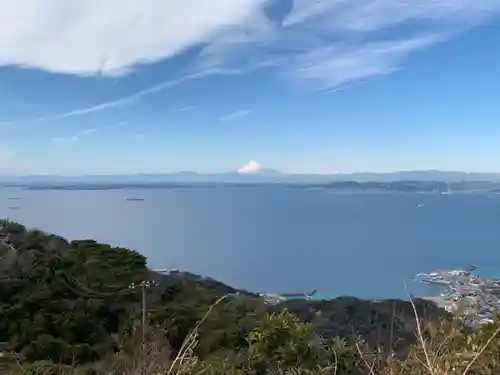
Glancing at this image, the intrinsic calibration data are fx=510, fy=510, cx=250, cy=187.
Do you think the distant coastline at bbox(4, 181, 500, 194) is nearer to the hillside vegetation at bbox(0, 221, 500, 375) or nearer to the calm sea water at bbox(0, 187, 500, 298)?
the calm sea water at bbox(0, 187, 500, 298)

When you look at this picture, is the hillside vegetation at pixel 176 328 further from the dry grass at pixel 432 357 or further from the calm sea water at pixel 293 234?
the calm sea water at pixel 293 234

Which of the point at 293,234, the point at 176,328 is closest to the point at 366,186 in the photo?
the point at 293,234

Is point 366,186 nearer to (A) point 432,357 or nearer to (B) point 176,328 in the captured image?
(B) point 176,328

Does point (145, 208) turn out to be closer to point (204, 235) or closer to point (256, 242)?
point (204, 235)

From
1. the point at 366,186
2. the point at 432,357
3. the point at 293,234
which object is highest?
the point at 432,357

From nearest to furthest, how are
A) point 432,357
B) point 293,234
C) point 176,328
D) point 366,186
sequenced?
point 432,357
point 176,328
point 293,234
point 366,186

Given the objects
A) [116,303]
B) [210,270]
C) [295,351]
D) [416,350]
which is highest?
[416,350]

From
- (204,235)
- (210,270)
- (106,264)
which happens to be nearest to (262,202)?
(204,235)

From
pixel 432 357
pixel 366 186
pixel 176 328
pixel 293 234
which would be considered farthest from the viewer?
pixel 366 186
